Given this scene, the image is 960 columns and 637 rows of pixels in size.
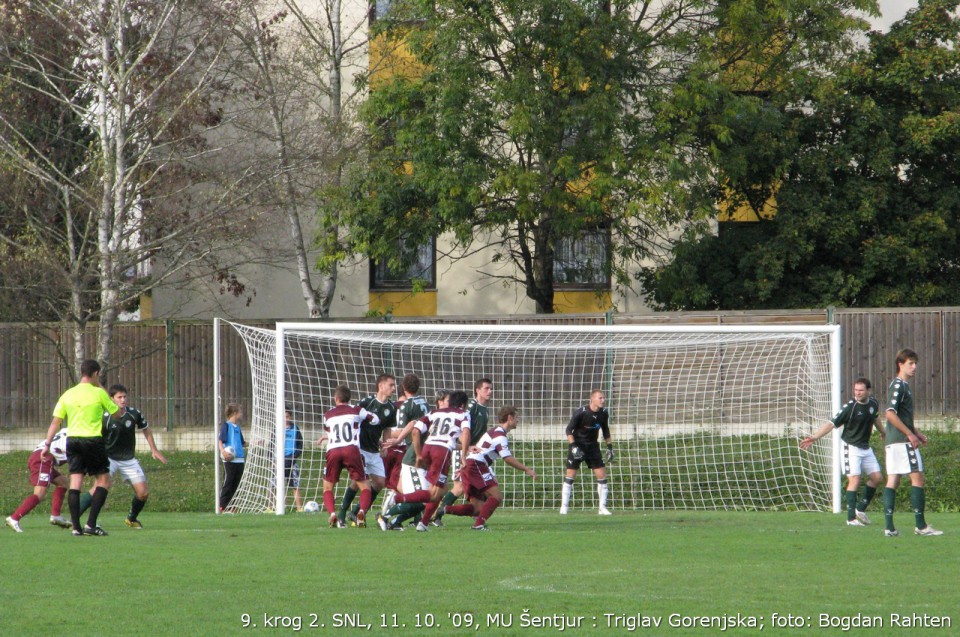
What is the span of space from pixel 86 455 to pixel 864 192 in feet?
56.5

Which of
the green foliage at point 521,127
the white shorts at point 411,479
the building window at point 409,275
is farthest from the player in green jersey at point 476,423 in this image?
the building window at point 409,275

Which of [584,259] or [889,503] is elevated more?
[584,259]

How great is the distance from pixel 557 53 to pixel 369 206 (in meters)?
4.74

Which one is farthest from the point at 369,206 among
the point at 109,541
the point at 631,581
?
the point at 631,581

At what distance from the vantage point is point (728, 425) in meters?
19.0

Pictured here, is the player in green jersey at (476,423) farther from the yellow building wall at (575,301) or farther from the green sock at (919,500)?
the yellow building wall at (575,301)

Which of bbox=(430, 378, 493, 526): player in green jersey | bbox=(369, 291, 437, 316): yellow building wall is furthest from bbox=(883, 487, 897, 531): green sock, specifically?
bbox=(369, 291, 437, 316): yellow building wall

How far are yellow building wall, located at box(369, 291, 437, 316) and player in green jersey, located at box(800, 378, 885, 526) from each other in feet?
50.6

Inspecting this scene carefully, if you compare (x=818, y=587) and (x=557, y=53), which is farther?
(x=557, y=53)

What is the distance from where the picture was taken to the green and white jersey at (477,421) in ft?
45.6

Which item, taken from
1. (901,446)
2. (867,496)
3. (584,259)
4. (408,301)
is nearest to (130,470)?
(901,446)

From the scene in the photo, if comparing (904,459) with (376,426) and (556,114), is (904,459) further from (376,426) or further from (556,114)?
(556,114)

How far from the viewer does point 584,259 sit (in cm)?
2542

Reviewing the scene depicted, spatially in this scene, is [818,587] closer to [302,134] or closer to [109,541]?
[109,541]
